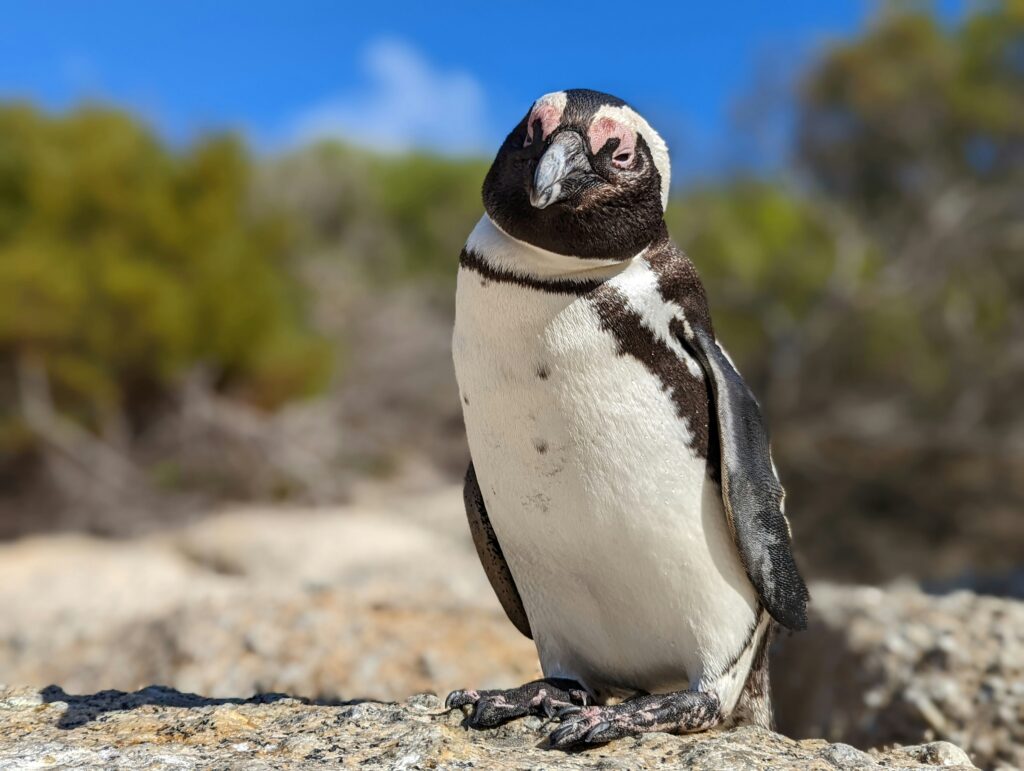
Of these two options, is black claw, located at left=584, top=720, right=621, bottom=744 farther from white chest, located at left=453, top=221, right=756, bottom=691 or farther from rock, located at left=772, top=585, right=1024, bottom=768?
rock, located at left=772, top=585, right=1024, bottom=768

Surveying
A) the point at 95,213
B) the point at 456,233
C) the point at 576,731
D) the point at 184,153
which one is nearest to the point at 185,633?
the point at 576,731

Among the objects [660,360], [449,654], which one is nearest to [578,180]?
[660,360]

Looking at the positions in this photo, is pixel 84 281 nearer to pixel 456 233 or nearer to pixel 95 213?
pixel 95 213

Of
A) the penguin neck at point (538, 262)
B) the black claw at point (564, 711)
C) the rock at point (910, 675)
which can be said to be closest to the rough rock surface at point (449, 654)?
the rock at point (910, 675)

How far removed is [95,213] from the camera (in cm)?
1023

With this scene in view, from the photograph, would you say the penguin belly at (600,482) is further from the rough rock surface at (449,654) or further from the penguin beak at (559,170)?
the rough rock surface at (449,654)

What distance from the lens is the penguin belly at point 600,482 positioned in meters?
1.92

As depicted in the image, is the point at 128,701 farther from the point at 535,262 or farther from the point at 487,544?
the point at 535,262

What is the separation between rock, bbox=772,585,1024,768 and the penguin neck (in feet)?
6.53

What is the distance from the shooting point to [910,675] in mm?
3301

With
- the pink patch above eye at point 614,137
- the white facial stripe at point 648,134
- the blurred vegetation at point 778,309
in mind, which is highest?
the blurred vegetation at point 778,309

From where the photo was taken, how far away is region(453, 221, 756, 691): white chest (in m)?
1.92

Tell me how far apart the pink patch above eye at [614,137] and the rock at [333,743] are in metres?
1.06

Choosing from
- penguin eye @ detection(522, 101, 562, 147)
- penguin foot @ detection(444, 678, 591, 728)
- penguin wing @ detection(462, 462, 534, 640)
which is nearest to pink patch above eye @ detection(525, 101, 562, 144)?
penguin eye @ detection(522, 101, 562, 147)
